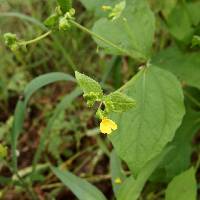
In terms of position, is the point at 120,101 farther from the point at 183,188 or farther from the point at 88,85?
the point at 183,188

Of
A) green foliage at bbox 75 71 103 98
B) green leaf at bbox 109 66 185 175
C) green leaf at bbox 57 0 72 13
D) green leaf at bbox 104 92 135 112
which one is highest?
green leaf at bbox 57 0 72 13

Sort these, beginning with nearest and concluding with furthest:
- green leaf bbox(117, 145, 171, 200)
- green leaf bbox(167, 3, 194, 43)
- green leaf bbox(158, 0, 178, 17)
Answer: green leaf bbox(117, 145, 171, 200) → green leaf bbox(167, 3, 194, 43) → green leaf bbox(158, 0, 178, 17)

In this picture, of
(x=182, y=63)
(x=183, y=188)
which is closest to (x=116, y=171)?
(x=183, y=188)

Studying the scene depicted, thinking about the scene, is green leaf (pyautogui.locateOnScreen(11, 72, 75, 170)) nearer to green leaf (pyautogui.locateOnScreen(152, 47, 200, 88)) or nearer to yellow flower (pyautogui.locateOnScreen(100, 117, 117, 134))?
green leaf (pyautogui.locateOnScreen(152, 47, 200, 88))

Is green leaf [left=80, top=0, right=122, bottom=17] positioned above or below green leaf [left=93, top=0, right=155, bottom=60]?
above

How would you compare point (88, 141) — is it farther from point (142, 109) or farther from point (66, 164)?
point (142, 109)

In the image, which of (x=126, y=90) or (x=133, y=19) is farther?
(x=133, y=19)

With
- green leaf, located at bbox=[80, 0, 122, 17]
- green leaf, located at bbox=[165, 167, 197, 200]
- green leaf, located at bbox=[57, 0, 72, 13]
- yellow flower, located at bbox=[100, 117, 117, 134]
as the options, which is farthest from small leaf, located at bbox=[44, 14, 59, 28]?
green leaf, located at bbox=[165, 167, 197, 200]

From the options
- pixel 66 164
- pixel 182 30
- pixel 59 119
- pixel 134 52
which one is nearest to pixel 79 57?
pixel 59 119
